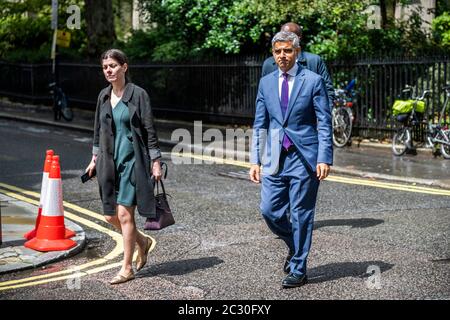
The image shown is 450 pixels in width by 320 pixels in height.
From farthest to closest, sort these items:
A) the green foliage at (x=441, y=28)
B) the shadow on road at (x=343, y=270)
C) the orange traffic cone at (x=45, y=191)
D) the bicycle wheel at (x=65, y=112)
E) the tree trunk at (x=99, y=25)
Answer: the tree trunk at (x=99, y=25) < the bicycle wheel at (x=65, y=112) < the green foliage at (x=441, y=28) < the orange traffic cone at (x=45, y=191) < the shadow on road at (x=343, y=270)

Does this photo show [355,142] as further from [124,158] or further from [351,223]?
[124,158]

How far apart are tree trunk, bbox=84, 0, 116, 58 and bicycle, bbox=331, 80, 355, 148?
11324 millimetres

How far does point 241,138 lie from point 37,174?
18.0 ft

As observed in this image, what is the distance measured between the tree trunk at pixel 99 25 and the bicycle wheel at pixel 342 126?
1154 centimetres

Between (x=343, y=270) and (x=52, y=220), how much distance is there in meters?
2.88

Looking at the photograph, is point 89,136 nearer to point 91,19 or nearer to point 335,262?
→ point 91,19

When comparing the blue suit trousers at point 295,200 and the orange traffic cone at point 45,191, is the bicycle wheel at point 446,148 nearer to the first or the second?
the orange traffic cone at point 45,191

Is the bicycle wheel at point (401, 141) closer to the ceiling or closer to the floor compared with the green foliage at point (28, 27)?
closer to the floor

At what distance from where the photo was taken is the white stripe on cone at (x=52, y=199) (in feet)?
25.6

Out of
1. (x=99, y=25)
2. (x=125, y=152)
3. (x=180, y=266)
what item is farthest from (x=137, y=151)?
(x=99, y=25)

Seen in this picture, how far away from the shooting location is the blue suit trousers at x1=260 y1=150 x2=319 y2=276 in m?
6.19

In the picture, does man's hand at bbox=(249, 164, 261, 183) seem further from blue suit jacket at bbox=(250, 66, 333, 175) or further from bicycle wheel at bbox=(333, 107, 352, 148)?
bicycle wheel at bbox=(333, 107, 352, 148)

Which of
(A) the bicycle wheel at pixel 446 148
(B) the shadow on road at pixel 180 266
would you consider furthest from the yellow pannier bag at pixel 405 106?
(B) the shadow on road at pixel 180 266

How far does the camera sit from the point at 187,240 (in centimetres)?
806
